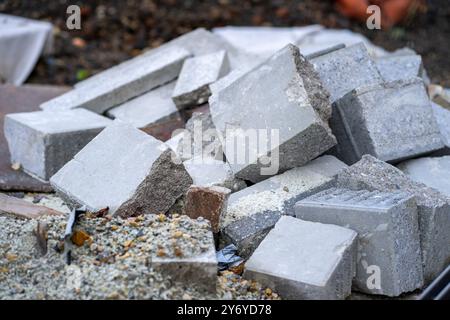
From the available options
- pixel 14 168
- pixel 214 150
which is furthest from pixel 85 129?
pixel 214 150

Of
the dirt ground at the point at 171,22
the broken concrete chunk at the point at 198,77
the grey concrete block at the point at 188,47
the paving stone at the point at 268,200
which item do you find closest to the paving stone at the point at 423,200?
the paving stone at the point at 268,200

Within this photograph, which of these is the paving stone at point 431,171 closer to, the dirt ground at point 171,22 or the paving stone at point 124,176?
the paving stone at point 124,176

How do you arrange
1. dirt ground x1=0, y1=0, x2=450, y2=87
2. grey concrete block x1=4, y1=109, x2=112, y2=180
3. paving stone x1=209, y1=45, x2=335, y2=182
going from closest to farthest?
paving stone x1=209, y1=45, x2=335, y2=182 < grey concrete block x1=4, y1=109, x2=112, y2=180 < dirt ground x1=0, y1=0, x2=450, y2=87

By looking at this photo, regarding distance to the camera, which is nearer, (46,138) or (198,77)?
(46,138)

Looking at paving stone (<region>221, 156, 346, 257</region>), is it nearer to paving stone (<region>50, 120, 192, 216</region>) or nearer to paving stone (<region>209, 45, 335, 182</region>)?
paving stone (<region>209, 45, 335, 182</region>)

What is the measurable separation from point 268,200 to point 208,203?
0.40 m

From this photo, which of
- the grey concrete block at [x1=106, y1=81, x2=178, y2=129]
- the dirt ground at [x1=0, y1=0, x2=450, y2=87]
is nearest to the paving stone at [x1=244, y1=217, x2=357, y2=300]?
the grey concrete block at [x1=106, y1=81, x2=178, y2=129]

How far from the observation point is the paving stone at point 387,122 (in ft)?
13.9

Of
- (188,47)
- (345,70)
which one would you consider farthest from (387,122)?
(188,47)

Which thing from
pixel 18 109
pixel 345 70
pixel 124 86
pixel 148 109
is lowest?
pixel 18 109

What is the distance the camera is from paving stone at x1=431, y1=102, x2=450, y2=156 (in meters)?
4.44

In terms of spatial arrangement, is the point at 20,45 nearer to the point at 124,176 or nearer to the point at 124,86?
the point at 124,86

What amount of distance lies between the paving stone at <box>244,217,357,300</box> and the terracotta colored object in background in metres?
6.02

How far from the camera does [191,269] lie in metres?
3.15
